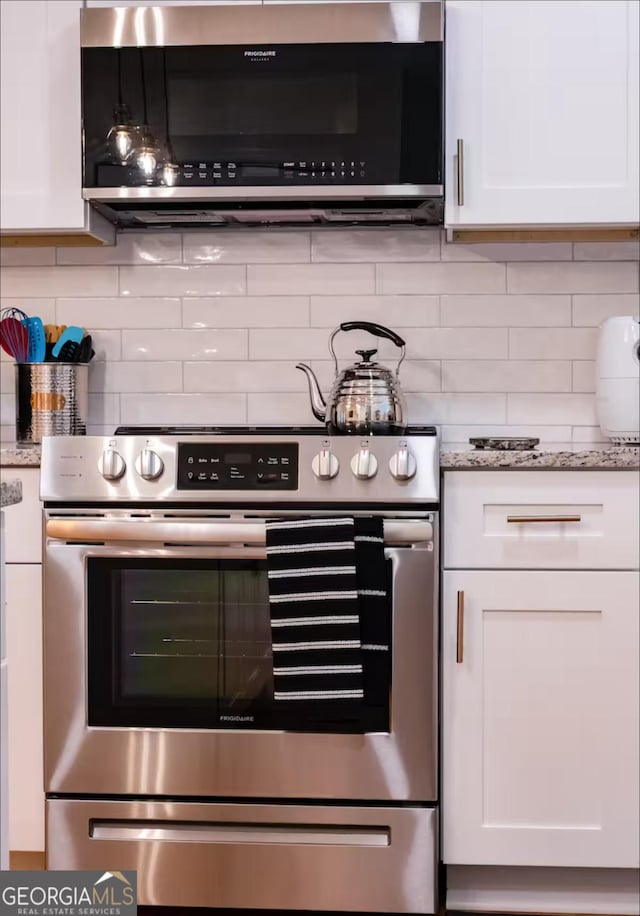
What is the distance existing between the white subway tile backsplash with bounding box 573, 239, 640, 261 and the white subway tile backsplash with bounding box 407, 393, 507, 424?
42 cm

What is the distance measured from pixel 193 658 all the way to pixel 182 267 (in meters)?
1.08

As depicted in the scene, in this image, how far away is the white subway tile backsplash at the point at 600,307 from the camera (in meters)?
2.59

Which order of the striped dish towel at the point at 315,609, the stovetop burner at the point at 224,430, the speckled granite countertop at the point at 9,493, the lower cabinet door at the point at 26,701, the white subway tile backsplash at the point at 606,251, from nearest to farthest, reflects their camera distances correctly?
the speckled granite countertop at the point at 9,493 → the striped dish towel at the point at 315,609 → the lower cabinet door at the point at 26,701 → the stovetop burner at the point at 224,430 → the white subway tile backsplash at the point at 606,251

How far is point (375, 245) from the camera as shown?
2.61 m

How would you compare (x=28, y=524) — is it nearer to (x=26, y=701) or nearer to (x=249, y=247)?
(x=26, y=701)

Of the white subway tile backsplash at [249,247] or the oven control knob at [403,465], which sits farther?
the white subway tile backsplash at [249,247]

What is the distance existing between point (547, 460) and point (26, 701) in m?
1.20

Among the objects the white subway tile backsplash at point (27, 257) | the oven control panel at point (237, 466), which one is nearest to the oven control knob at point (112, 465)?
the oven control panel at point (237, 466)

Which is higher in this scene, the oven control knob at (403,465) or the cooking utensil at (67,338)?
the cooking utensil at (67,338)

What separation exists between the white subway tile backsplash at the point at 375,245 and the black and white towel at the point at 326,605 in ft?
2.93

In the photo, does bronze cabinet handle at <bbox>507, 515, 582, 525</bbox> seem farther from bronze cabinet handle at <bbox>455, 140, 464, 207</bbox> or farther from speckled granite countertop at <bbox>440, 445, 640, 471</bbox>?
bronze cabinet handle at <bbox>455, 140, 464, 207</bbox>

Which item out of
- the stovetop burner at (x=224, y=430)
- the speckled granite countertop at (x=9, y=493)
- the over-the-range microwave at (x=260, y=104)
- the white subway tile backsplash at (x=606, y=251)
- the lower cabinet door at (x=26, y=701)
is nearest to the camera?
the speckled granite countertop at (x=9, y=493)

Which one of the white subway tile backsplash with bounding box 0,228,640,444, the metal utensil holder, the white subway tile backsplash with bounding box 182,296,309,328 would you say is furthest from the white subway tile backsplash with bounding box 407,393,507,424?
the metal utensil holder

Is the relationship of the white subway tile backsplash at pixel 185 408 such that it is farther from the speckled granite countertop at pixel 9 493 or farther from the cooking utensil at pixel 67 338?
the speckled granite countertop at pixel 9 493
